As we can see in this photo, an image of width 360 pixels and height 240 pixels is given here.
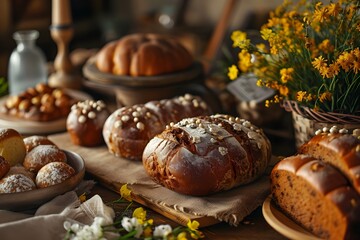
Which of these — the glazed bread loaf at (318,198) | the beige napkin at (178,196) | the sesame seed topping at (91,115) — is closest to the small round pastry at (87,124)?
the sesame seed topping at (91,115)

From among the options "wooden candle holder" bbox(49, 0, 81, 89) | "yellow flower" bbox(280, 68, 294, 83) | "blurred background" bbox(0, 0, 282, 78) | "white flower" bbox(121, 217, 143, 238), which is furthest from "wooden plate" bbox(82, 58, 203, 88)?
"blurred background" bbox(0, 0, 282, 78)

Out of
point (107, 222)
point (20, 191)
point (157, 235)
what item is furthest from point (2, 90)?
point (157, 235)

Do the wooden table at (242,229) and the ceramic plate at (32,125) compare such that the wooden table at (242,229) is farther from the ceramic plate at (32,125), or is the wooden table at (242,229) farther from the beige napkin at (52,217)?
the ceramic plate at (32,125)

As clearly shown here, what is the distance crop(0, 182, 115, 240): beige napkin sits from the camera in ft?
3.82

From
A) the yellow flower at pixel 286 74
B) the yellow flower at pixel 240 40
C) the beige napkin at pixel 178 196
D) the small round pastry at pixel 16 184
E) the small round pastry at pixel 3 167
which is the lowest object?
the beige napkin at pixel 178 196

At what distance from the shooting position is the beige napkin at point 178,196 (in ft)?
4.21

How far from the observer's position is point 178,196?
1.36 metres

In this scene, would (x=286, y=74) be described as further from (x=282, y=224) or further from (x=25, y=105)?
(x=25, y=105)

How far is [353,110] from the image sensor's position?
145 centimetres

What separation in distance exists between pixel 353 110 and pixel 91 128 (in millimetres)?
804

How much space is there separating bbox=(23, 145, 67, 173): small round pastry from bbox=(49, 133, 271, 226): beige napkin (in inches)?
5.7

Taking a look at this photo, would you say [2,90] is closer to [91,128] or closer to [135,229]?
[91,128]

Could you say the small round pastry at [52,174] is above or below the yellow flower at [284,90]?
below

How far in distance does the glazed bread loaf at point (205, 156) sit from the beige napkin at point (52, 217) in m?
0.18
